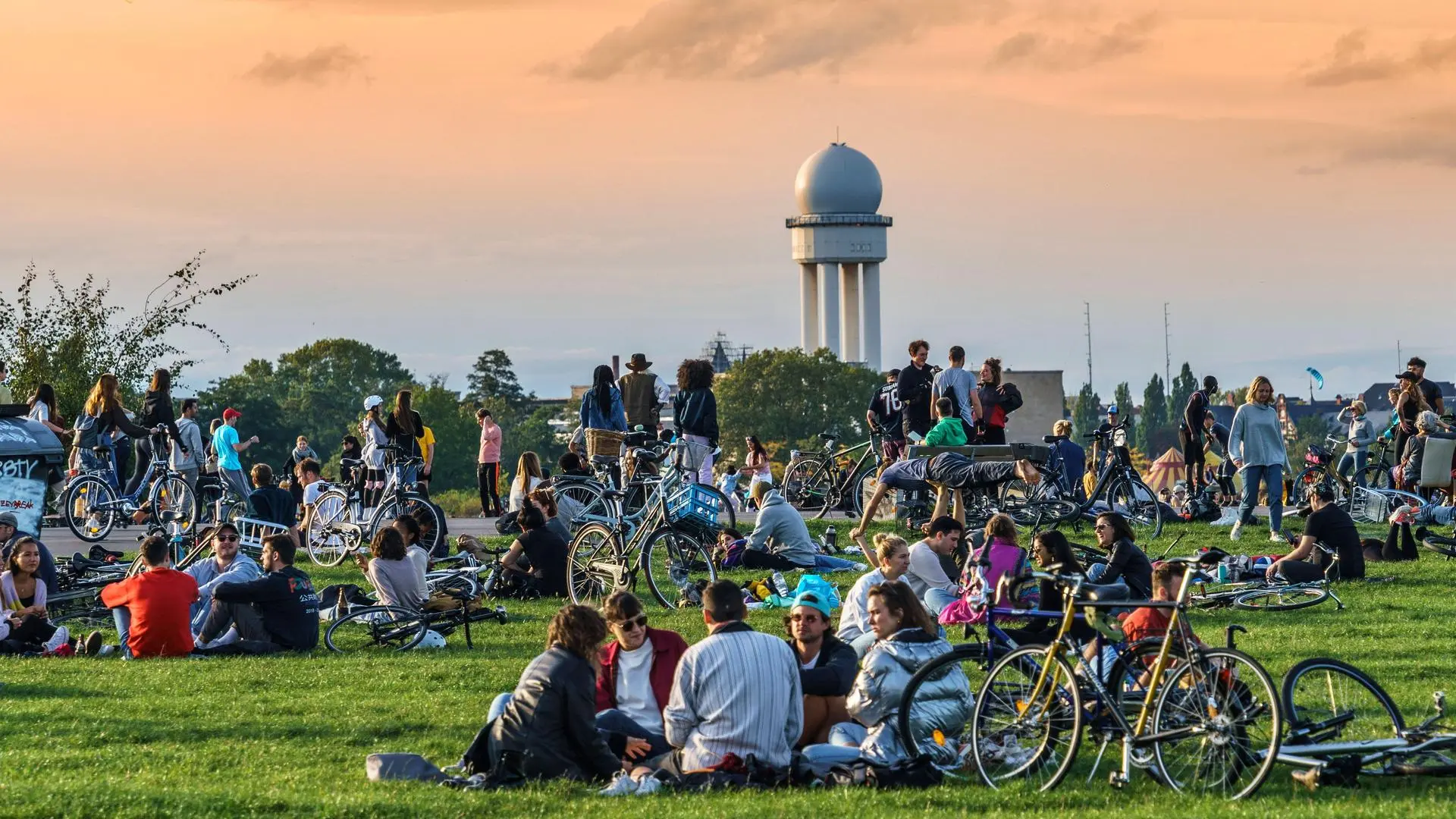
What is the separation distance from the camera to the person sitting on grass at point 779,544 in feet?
67.9

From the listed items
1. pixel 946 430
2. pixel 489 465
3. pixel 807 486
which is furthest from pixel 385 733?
pixel 489 465

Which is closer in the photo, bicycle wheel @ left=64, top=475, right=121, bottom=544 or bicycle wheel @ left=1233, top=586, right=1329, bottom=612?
bicycle wheel @ left=1233, top=586, right=1329, bottom=612

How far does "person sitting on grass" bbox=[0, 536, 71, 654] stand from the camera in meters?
16.4

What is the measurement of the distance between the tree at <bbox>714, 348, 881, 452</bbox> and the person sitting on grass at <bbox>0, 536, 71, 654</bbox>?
93799 mm

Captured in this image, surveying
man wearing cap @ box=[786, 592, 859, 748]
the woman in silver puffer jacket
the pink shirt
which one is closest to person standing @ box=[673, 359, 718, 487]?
the pink shirt

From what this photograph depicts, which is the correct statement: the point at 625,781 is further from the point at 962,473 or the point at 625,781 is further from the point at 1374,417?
the point at 1374,417

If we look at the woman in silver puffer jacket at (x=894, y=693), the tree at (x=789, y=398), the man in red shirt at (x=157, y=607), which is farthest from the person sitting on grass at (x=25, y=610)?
the tree at (x=789, y=398)

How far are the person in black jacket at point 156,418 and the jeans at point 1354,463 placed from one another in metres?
15.7

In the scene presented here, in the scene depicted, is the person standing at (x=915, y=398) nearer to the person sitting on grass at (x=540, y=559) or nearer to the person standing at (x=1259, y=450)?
the person standing at (x=1259, y=450)

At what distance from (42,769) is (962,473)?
12.8m

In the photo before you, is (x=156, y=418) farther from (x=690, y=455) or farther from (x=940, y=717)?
(x=940, y=717)

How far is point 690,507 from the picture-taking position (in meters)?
18.0

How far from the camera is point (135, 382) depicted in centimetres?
3641

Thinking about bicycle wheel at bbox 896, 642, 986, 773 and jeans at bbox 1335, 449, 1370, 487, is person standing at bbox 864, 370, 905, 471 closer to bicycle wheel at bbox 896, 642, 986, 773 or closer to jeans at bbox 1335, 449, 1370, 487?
jeans at bbox 1335, 449, 1370, 487
